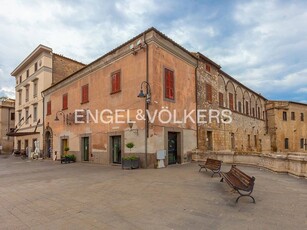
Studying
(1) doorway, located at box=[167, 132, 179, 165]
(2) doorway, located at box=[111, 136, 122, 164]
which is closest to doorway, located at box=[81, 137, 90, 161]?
(2) doorway, located at box=[111, 136, 122, 164]

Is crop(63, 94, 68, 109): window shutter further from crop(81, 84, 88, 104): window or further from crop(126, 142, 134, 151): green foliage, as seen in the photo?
crop(126, 142, 134, 151): green foliage

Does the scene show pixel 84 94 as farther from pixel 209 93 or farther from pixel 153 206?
pixel 153 206

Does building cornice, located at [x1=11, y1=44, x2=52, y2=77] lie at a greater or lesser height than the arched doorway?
greater

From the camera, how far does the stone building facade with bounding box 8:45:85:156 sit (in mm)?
23812

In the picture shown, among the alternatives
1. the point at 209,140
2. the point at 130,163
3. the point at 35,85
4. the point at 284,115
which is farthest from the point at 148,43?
the point at 284,115

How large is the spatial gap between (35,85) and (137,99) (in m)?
18.6

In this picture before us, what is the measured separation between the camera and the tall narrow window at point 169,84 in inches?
520

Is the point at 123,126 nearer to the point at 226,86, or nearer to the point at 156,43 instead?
the point at 156,43

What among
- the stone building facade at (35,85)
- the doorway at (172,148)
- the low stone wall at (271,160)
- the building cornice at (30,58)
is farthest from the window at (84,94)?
the building cornice at (30,58)

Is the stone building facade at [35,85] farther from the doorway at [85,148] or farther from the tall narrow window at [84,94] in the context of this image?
the tall narrow window at [84,94]

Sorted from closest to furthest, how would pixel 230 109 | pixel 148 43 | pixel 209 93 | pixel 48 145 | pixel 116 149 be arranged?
pixel 148 43 < pixel 116 149 < pixel 209 93 < pixel 230 109 < pixel 48 145

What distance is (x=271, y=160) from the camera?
1019cm

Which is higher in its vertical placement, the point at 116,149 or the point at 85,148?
the point at 116,149

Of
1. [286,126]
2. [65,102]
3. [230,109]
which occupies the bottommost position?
[286,126]
